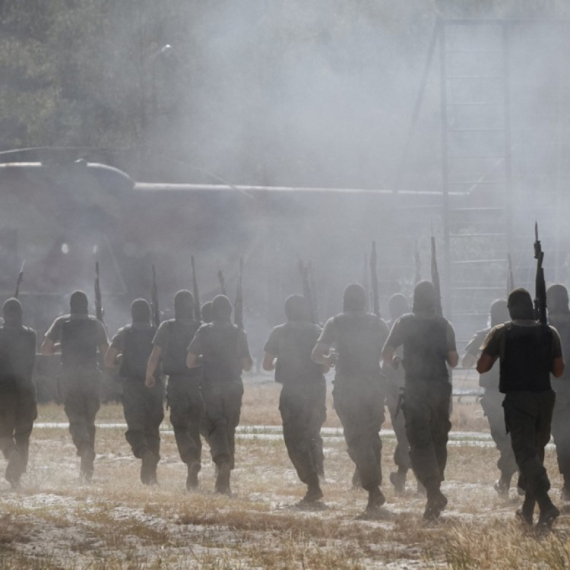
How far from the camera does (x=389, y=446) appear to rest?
1912cm

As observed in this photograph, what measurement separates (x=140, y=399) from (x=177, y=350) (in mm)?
828

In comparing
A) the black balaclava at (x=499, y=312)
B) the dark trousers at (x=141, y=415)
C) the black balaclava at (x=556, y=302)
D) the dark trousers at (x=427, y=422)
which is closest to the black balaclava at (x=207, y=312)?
the dark trousers at (x=141, y=415)

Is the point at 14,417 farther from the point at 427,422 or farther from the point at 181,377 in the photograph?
the point at 427,422

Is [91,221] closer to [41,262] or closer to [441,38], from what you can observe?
[41,262]

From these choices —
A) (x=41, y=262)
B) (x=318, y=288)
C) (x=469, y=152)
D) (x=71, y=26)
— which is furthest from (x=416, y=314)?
(x=71, y=26)

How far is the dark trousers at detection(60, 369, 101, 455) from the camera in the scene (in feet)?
49.9

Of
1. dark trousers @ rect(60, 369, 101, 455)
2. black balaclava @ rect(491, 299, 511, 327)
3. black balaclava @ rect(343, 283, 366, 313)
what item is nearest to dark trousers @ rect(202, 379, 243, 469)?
black balaclava @ rect(343, 283, 366, 313)

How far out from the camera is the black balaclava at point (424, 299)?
11.7 metres

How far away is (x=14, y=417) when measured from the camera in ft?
48.2

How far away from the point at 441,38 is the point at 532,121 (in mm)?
13195

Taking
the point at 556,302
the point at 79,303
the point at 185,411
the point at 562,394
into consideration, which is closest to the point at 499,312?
the point at 556,302

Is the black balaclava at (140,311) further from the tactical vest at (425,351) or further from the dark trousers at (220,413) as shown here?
the tactical vest at (425,351)

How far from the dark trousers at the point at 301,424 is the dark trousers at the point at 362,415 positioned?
64 centimetres

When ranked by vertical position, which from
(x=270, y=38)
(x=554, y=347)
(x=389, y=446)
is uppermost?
(x=270, y=38)
